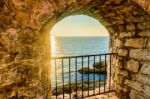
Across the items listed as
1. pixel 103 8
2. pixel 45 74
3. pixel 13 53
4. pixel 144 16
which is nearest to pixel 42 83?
pixel 45 74

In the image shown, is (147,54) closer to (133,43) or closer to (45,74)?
(133,43)

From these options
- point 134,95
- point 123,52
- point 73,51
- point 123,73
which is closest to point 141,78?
point 134,95

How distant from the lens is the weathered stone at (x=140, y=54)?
311 centimetres

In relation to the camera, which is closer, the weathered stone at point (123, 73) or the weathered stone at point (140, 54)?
the weathered stone at point (140, 54)

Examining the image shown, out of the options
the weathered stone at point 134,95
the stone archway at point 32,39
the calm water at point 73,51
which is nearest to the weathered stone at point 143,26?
the stone archway at point 32,39

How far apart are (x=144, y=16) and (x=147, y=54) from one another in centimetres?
62

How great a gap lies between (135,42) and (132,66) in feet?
1.48

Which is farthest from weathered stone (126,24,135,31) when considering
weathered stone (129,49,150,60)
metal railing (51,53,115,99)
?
metal railing (51,53,115,99)

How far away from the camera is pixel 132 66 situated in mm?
3504

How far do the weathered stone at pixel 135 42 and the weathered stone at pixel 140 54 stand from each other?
85 millimetres

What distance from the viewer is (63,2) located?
2234 millimetres

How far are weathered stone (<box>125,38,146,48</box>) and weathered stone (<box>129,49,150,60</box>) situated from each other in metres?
0.08

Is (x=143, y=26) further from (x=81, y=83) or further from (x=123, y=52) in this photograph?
(x=81, y=83)

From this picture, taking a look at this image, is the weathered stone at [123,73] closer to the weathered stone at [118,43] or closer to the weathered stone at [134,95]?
the weathered stone at [134,95]
